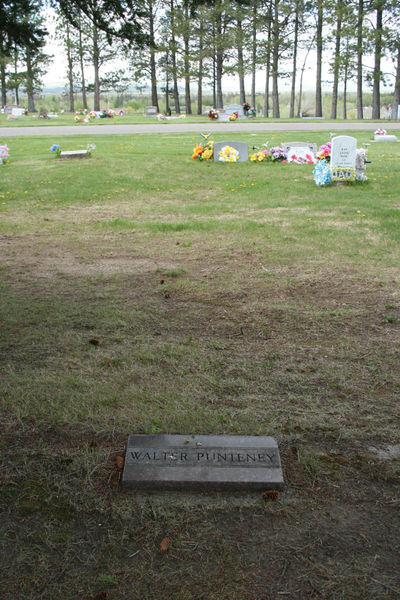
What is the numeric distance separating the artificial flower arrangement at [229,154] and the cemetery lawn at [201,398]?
690 cm

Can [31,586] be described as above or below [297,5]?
below

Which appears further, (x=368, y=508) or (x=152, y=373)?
(x=152, y=373)

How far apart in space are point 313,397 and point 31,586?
2.01 m

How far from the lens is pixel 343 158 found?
11000mm

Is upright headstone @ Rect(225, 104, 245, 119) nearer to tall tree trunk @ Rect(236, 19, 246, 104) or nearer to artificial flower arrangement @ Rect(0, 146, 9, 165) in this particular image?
tall tree trunk @ Rect(236, 19, 246, 104)

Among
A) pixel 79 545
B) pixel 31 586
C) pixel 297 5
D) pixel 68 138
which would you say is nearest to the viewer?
pixel 31 586

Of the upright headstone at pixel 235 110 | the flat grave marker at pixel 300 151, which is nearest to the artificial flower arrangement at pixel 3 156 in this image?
the flat grave marker at pixel 300 151

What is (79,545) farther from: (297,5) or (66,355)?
(297,5)

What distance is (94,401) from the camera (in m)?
3.29

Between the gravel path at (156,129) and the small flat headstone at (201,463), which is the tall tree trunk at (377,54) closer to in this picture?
the gravel path at (156,129)

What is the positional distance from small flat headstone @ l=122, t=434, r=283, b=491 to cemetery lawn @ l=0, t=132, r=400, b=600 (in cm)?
7

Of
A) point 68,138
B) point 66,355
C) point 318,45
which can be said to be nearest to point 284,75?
point 318,45

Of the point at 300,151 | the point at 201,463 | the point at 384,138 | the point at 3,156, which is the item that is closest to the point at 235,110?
the point at 384,138

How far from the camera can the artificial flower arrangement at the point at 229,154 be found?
14523mm
